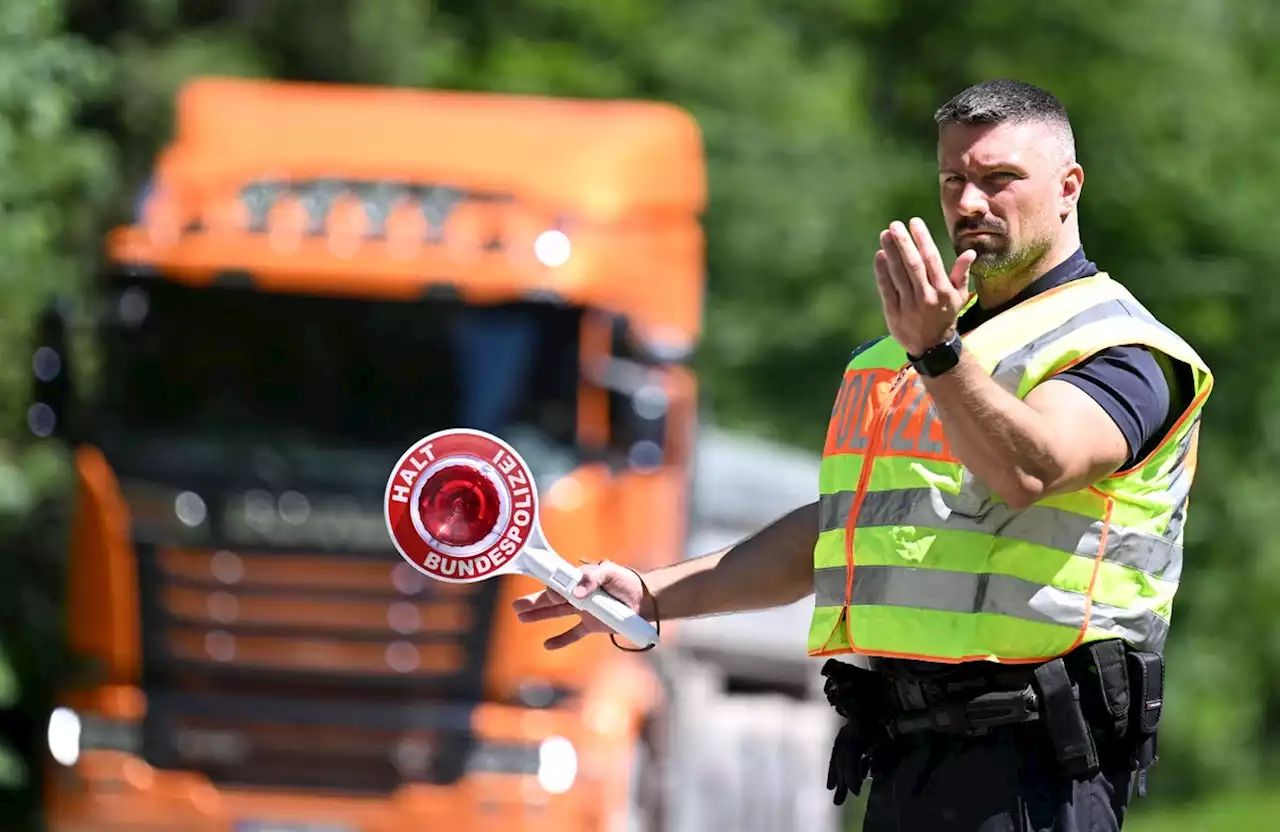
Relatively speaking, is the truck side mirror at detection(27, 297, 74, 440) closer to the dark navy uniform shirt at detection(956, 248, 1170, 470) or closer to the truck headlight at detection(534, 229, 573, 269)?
the truck headlight at detection(534, 229, 573, 269)

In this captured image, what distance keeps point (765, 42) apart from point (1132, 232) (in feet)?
14.2

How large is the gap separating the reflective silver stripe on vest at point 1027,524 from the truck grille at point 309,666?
20.4ft

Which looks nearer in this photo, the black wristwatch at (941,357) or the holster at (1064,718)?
the black wristwatch at (941,357)

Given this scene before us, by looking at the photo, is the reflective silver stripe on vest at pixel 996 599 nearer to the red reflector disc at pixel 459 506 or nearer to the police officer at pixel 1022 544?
the police officer at pixel 1022 544

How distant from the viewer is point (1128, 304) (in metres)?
3.58

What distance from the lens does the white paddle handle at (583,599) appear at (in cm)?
370

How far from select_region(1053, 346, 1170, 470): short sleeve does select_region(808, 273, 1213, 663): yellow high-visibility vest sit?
2cm

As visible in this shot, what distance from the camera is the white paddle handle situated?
3.70 meters

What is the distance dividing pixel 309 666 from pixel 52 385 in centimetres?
163

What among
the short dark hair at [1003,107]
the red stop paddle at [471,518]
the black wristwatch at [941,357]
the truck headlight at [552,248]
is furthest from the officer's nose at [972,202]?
the truck headlight at [552,248]

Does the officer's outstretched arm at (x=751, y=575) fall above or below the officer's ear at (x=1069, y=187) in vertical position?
below

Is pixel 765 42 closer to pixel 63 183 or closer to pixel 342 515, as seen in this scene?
pixel 63 183

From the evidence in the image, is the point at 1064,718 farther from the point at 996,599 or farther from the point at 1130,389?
the point at 1130,389

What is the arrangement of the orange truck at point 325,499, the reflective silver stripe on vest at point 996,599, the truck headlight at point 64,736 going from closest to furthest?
the reflective silver stripe on vest at point 996,599
the orange truck at point 325,499
the truck headlight at point 64,736
